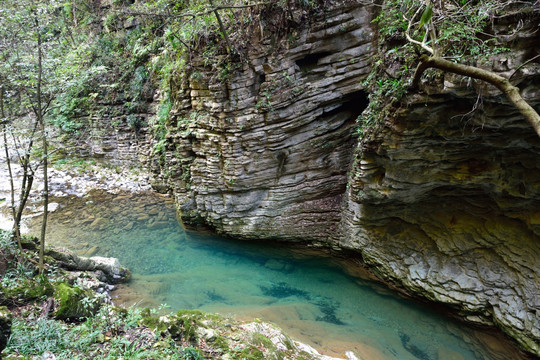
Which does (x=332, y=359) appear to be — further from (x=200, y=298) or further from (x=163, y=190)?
(x=163, y=190)

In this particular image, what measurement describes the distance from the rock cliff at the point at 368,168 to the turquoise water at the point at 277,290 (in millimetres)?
581

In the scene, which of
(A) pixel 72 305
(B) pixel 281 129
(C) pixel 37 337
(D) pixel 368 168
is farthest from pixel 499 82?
(A) pixel 72 305

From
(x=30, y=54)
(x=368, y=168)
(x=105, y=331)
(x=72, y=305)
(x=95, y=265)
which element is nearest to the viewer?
(x=105, y=331)

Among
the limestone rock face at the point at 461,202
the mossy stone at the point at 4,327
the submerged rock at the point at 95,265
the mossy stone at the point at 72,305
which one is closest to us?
the mossy stone at the point at 4,327

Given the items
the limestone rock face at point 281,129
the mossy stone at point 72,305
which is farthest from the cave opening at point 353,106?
the mossy stone at point 72,305

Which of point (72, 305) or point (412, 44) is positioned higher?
point (412, 44)

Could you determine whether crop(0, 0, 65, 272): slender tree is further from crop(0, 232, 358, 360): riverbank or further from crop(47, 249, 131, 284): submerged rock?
crop(47, 249, 131, 284): submerged rock

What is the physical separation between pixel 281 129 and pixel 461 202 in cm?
439

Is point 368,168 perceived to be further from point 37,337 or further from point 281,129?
point 37,337

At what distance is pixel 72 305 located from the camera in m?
4.06

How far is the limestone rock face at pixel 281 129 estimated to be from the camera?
6.38 meters

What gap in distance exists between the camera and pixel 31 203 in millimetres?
12578

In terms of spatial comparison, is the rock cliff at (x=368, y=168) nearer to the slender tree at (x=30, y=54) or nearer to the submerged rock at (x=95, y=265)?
the submerged rock at (x=95, y=265)

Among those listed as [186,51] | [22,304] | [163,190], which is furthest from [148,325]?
[163,190]
